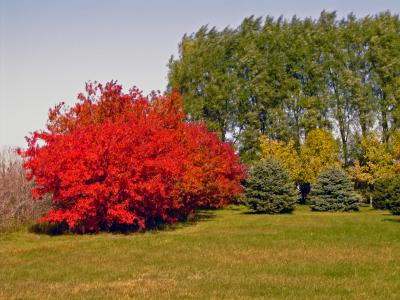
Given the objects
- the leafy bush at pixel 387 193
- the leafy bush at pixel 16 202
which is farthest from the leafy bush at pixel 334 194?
the leafy bush at pixel 16 202

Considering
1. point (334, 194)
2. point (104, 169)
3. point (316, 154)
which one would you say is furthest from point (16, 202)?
point (316, 154)

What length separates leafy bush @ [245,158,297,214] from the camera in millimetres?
43125

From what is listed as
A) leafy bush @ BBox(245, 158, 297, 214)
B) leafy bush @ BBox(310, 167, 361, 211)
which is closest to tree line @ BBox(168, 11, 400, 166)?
leafy bush @ BBox(310, 167, 361, 211)

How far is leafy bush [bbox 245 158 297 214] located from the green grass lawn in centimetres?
1560

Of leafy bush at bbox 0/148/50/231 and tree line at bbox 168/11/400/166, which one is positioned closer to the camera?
leafy bush at bbox 0/148/50/231

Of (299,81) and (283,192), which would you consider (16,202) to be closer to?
(283,192)

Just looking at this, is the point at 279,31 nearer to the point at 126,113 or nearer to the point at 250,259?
the point at 126,113

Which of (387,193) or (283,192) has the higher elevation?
(283,192)

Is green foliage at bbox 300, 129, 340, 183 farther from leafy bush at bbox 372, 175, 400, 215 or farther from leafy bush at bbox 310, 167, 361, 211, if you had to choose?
leafy bush at bbox 372, 175, 400, 215

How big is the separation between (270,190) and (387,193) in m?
9.68

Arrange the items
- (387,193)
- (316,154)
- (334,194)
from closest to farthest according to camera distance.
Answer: (387,193) < (334,194) < (316,154)

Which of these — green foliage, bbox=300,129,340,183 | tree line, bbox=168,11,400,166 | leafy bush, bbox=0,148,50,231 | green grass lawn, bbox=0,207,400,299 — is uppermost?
tree line, bbox=168,11,400,166

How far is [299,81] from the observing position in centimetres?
6078

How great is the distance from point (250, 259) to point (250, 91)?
44.2 m
